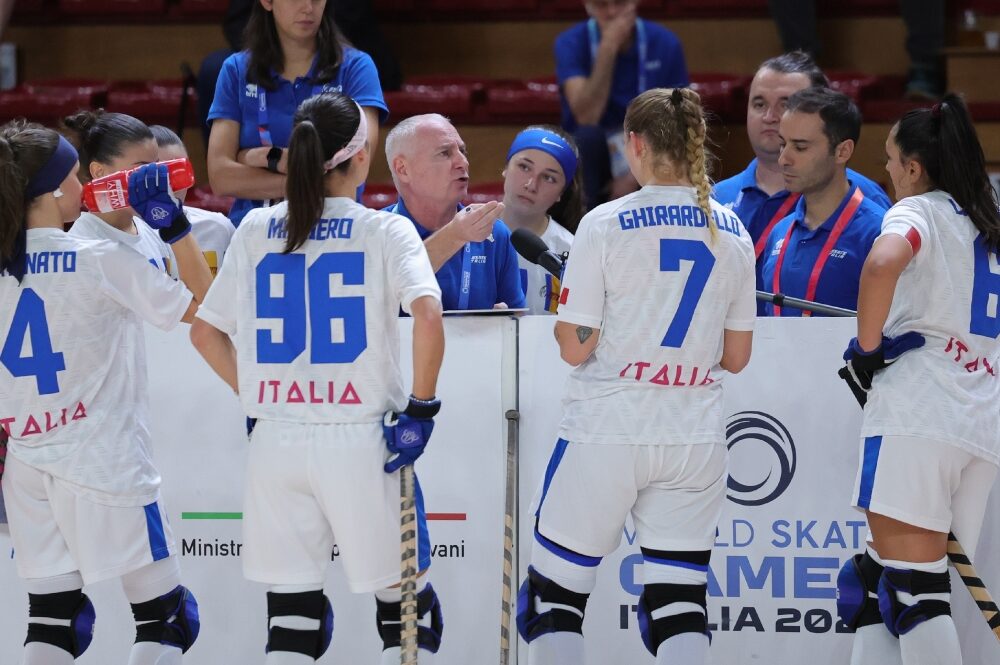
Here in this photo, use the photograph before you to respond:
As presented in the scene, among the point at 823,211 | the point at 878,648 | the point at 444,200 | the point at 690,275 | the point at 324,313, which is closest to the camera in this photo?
the point at 324,313

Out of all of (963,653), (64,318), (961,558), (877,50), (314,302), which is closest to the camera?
(314,302)

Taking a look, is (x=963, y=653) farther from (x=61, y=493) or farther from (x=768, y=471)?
(x=61, y=493)

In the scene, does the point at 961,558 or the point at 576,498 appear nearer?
the point at 576,498

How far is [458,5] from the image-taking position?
9.16 meters

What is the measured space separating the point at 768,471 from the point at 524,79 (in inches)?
200

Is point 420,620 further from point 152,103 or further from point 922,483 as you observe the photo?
point 152,103

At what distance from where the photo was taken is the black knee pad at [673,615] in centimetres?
359

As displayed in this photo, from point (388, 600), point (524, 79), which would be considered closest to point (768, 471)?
point (388, 600)

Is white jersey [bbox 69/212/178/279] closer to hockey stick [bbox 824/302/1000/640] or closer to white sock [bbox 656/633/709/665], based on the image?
white sock [bbox 656/633/709/665]

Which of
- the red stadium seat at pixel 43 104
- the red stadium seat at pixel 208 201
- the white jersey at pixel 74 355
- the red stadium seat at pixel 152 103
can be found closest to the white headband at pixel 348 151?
the white jersey at pixel 74 355

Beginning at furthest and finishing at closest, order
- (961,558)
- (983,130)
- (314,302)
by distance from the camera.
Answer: (983,130) < (961,558) < (314,302)

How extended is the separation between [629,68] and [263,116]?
8.61ft

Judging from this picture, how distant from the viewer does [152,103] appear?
335 inches

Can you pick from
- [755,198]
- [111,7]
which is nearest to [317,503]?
[755,198]
